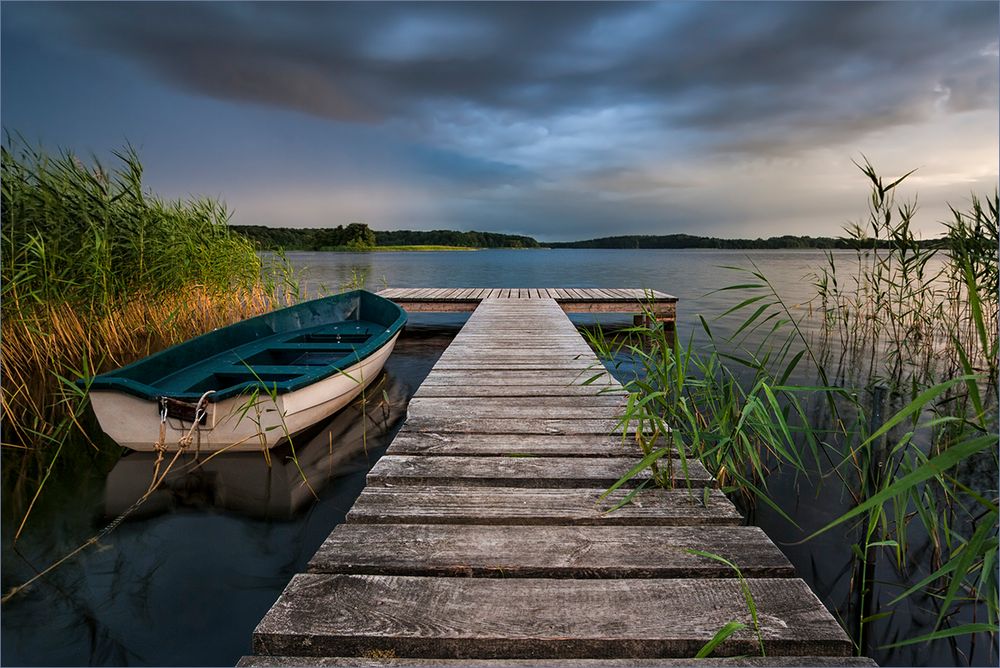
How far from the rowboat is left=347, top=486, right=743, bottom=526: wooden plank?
1.54 meters

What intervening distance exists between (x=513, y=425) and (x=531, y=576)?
1291mm

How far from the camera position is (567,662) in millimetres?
1235

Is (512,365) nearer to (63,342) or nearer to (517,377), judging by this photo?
(517,377)

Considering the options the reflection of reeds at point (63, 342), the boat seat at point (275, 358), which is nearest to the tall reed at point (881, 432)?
the boat seat at point (275, 358)

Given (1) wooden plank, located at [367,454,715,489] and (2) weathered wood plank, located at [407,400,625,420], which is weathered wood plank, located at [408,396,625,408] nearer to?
(2) weathered wood plank, located at [407,400,625,420]

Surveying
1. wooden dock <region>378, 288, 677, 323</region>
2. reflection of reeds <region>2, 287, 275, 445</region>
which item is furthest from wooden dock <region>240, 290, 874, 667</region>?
wooden dock <region>378, 288, 677, 323</region>

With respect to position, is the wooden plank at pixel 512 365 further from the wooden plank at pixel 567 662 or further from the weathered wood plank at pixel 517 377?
the wooden plank at pixel 567 662

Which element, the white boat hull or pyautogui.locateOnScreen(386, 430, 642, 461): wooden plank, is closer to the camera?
pyautogui.locateOnScreen(386, 430, 642, 461): wooden plank

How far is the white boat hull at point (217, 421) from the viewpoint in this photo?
10.2ft

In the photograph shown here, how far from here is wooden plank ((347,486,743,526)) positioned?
5.93ft

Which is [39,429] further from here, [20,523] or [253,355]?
[253,355]

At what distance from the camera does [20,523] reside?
3154 mm

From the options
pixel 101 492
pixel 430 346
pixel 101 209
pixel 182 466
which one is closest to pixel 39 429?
pixel 101 492

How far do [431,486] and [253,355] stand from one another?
10.6 feet
